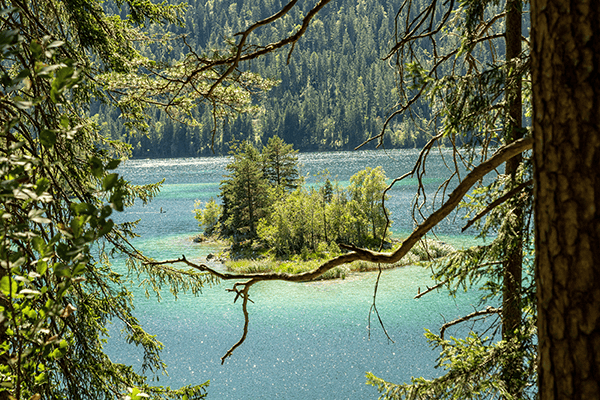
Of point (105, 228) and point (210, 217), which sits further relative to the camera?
point (210, 217)

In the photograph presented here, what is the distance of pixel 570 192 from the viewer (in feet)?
3.75

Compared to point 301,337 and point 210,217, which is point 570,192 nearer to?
point 301,337

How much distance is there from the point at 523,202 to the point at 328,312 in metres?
11.1

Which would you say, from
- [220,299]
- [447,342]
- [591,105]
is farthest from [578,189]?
[220,299]

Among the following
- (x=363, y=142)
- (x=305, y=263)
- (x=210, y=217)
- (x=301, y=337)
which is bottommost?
(x=301, y=337)

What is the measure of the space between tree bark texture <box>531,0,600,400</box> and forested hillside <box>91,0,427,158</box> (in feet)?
231

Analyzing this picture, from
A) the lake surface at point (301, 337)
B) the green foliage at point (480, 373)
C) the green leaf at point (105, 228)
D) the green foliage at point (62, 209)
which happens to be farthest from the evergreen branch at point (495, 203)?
the lake surface at point (301, 337)

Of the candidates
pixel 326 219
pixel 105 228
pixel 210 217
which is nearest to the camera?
pixel 105 228

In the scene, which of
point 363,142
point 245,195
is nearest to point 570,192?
point 363,142

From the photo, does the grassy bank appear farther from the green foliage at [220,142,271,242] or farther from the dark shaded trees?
the dark shaded trees

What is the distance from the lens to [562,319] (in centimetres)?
116

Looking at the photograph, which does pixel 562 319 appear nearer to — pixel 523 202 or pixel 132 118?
pixel 523 202

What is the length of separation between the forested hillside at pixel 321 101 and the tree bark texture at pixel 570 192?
70.6m

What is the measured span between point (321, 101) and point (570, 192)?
375 feet
